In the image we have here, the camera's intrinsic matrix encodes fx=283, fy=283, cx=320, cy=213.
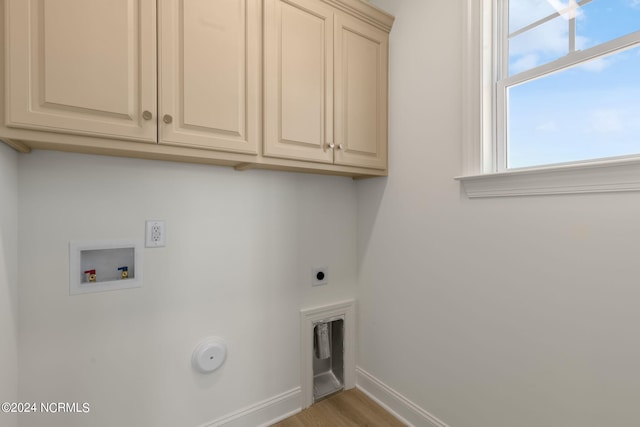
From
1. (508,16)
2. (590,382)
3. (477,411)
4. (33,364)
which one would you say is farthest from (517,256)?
(33,364)

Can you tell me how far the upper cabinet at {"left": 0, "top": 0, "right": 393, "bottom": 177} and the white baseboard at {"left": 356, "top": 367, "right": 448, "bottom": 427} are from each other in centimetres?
134

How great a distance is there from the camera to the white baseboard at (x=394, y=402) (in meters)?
1.52

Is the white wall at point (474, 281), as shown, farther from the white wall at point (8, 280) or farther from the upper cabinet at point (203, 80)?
the white wall at point (8, 280)

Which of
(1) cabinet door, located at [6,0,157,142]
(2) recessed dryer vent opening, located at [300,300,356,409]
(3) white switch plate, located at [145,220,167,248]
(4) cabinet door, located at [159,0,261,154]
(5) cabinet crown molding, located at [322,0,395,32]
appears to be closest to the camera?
(1) cabinet door, located at [6,0,157,142]

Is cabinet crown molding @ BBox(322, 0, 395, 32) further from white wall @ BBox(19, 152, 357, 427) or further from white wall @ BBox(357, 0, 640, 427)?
white wall @ BBox(19, 152, 357, 427)

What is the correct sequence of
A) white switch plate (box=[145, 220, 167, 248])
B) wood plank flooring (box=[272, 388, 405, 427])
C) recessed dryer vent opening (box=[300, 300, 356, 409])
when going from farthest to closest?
recessed dryer vent opening (box=[300, 300, 356, 409]), wood plank flooring (box=[272, 388, 405, 427]), white switch plate (box=[145, 220, 167, 248])

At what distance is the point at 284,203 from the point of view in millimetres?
1678

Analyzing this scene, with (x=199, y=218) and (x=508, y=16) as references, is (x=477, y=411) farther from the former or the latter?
(x=508, y=16)

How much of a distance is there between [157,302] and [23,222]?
59cm

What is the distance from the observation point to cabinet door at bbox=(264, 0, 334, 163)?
130cm

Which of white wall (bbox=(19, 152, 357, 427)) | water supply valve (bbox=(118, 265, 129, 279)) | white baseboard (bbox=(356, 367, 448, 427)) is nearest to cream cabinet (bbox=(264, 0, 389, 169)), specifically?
white wall (bbox=(19, 152, 357, 427))

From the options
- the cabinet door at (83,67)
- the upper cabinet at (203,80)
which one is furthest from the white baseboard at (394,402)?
the cabinet door at (83,67)

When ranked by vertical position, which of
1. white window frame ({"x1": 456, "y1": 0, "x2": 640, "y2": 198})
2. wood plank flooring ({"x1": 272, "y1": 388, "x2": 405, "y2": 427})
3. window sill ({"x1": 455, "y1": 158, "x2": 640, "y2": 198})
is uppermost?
white window frame ({"x1": 456, "y1": 0, "x2": 640, "y2": 198})

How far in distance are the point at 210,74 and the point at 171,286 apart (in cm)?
98
